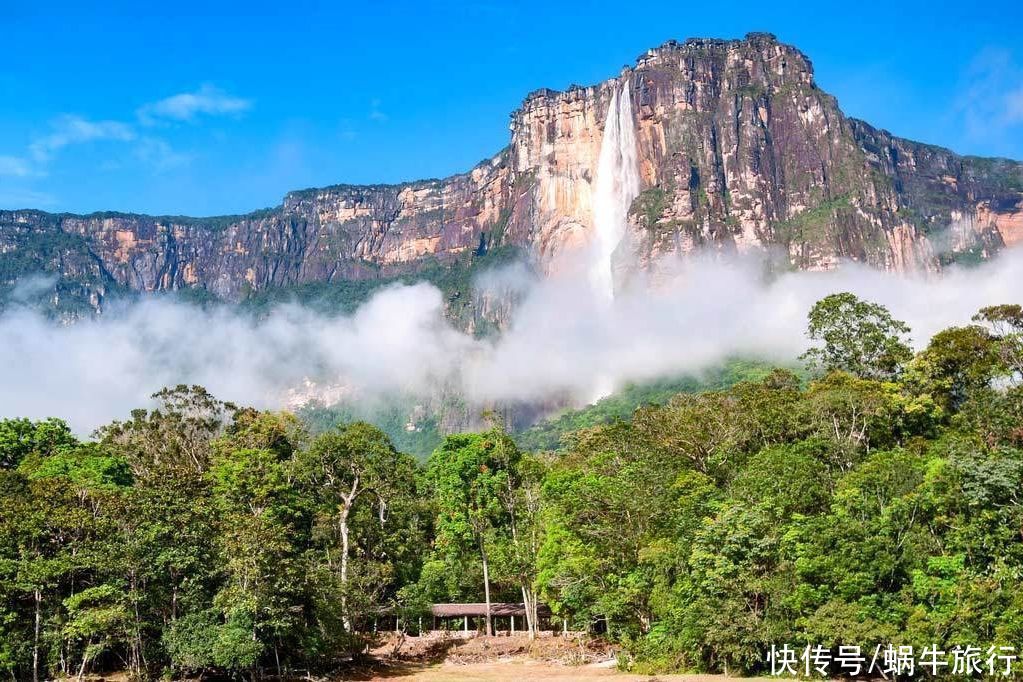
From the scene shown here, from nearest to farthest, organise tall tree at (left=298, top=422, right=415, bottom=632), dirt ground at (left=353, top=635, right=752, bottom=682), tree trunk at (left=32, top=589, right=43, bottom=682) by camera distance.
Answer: tree trunk at (left=32, top=589, right=43, bottom=682)
dirt ground at (left=353, top=635, right=752, bottom=682)
tall tree at (left=298, top=422, right=415, bottom=632)

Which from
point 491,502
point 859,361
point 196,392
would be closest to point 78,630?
point 491,502

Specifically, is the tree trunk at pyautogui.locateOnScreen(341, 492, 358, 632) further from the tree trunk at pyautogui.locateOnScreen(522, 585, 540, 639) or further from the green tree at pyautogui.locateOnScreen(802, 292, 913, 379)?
the green tree at pyautogui.locateOnScreen(802, 292, 913, 379)

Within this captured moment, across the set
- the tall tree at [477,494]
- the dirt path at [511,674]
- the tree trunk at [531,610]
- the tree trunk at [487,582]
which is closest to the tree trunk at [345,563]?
the dirt path at [511,674]

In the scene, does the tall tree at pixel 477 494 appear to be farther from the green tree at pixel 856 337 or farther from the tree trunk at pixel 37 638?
the tree trunk at pixel 37 638

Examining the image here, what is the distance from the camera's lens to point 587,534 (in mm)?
48406

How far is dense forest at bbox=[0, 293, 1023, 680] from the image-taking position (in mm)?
36625

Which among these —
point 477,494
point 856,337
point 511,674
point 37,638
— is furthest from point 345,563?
point 856,337

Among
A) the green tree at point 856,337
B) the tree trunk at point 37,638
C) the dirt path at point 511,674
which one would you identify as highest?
the green tree at point 856,337

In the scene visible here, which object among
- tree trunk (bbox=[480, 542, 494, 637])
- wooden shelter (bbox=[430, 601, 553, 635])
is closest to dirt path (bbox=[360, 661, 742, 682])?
tree trunk (bbox=[480, 542, 494, 637])

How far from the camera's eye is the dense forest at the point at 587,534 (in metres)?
36.6

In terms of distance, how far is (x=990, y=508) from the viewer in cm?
3672

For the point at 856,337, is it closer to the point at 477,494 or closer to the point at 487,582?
the point at 477,494

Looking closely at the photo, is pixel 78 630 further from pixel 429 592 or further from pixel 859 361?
pixel 859 361

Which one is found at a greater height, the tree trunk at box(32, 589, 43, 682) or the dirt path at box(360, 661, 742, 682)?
the tree trunk at box(32, 589, 43, 682)
